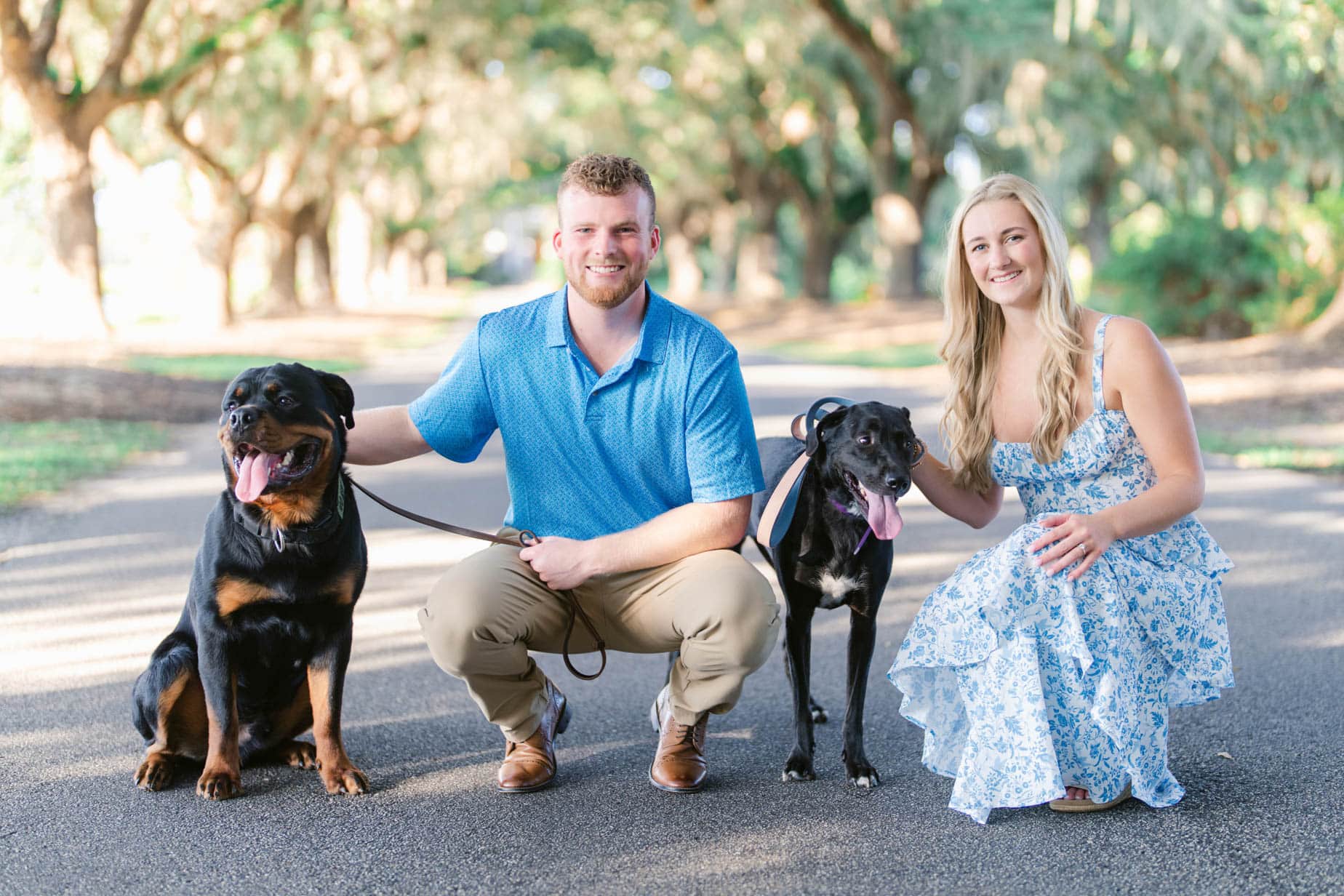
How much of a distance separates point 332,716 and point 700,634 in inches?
44.3

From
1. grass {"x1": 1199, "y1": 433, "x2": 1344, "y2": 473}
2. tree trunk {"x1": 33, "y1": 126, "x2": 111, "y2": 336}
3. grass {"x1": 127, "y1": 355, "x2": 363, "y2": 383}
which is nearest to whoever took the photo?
grass {"x1": 1199, "y1": 433, "x2": 1344, "y2": 473}

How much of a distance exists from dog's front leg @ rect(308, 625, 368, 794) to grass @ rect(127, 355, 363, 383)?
41.0 ft

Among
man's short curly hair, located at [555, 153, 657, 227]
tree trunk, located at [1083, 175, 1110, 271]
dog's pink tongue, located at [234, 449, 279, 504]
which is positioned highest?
tree trunk, located at [1083, 175, 1110, 271]

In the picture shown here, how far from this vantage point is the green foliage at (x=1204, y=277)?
19.3 m

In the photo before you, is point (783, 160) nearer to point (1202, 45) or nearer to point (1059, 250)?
point (1202, 45)

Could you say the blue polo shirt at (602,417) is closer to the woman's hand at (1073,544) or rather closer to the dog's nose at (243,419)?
the dog's nose at (243,419)

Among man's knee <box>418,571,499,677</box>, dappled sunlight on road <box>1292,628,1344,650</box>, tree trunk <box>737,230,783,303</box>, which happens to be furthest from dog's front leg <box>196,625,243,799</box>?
tree trunk <box>737,230,783,303</box>

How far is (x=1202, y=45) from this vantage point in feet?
67.7

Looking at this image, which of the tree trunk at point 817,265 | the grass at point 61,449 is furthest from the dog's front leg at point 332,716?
the tree trunk at point 817,265

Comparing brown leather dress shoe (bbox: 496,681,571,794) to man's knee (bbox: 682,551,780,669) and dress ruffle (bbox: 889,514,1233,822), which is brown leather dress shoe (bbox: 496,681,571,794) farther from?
dress ruffle (bbox: 889,514,1233,822)

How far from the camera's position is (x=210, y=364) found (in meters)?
18.4

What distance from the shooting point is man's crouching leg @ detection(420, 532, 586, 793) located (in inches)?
146

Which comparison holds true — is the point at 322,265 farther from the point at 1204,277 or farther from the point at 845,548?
the point at 845,548

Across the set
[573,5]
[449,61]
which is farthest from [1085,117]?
[449,61]
